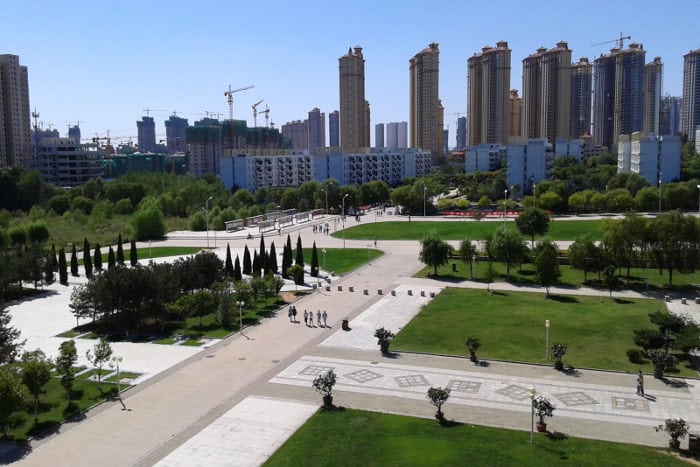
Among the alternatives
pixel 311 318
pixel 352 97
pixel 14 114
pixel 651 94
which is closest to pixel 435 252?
pixel 311 318

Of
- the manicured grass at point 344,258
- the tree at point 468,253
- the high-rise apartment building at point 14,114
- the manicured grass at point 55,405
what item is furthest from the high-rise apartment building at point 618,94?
the manicured grass at point 55,405

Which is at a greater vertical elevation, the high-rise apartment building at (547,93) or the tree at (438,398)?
the high-rise apartment building at (547,93)

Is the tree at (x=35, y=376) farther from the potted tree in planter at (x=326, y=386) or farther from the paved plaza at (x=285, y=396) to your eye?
the potted tree in planter at (x=326, y=386)

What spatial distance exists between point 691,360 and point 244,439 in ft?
54.5

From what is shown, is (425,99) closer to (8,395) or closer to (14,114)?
(14,114)

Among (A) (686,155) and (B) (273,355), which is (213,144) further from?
(B) (273,355)

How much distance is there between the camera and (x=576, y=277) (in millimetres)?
38312

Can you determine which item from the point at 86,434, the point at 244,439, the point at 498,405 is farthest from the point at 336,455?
the point at 86,434

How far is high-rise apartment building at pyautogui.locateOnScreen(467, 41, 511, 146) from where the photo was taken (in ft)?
447

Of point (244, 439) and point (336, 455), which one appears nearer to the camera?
point (336, 455)

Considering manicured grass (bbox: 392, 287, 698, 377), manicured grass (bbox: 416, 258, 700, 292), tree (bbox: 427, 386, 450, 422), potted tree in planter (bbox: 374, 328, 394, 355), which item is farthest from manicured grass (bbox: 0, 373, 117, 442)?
manicured grass (bbox: 416, 258, 700, 292)

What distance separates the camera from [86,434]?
57.4 feet

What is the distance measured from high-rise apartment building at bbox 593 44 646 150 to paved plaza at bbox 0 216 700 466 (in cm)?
11931

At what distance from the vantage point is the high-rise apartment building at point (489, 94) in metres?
136
